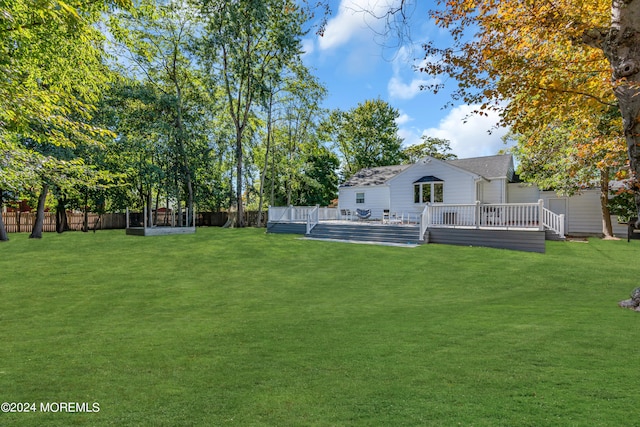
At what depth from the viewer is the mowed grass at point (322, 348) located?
2.43 meters

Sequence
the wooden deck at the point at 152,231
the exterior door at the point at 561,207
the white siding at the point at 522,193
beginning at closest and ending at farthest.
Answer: the wooden deck at the point at 152,231, the exterior door at the point at 561,207, the white siding at the point at 522,193

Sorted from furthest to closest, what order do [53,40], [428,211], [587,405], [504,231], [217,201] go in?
[217,201]
[428,211]
[504,231]
[53,40]
[587,405]

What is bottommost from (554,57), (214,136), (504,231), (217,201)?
(504,231)

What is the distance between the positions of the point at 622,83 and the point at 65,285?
11081 millimetres

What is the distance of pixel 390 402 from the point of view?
2523 millimetres

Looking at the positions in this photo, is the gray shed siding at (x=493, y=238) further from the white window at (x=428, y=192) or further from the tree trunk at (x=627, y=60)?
the tree trunk at (x=627, y=60)

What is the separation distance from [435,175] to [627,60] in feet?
53.4

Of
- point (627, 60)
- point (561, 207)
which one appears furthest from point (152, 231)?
point (561, 207)

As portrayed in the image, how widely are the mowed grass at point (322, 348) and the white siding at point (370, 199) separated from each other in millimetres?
15982

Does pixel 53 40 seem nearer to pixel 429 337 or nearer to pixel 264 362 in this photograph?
pixel 264 362

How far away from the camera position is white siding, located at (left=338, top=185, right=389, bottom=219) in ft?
80.8

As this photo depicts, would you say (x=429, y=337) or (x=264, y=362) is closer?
(x=264, y=362)

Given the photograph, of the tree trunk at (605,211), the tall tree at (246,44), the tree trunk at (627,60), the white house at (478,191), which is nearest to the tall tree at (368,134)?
the tall tree at (246,44)

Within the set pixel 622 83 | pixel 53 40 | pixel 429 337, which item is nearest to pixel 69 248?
pixel 53 40
